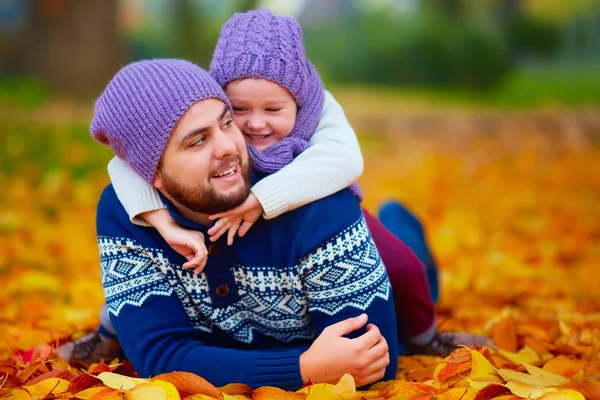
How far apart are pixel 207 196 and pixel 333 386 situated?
0.62 m

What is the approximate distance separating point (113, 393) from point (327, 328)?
0.61 metres

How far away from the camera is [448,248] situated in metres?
4.61

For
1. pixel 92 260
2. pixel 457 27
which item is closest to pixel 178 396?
pixel 92 260

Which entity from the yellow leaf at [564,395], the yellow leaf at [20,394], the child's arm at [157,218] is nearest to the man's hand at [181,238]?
the child's arm at [157,218]

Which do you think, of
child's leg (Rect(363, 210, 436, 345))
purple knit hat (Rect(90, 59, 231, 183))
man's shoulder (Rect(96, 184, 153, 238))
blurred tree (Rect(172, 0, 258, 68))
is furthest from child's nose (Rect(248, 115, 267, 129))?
blurred tree (Rect(172, 0, 258, 68))

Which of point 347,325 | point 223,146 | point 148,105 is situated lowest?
point 347,325

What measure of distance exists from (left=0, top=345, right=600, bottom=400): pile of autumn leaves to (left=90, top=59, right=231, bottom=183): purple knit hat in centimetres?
58

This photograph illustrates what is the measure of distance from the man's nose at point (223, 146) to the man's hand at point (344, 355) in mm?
566

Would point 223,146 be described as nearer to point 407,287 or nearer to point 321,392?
point 321,392

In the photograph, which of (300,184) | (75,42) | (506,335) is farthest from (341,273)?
(75,42)

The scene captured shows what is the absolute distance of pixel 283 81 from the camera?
2348mm

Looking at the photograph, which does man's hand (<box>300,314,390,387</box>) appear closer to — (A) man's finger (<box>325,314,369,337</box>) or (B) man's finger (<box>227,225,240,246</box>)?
(A) man's finger (<box>325,314,369,337</box>)

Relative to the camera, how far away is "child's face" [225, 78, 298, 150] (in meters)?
2.35

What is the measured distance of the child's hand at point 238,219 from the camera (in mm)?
2158
